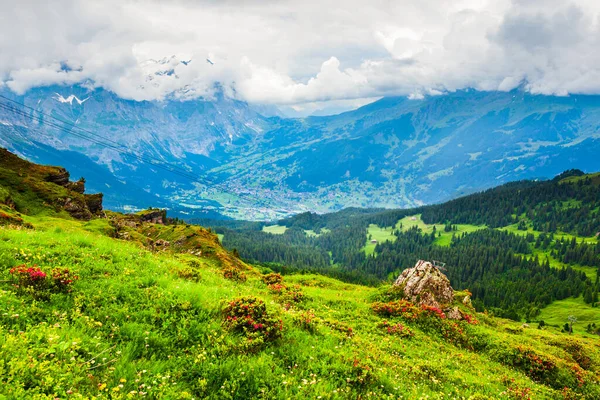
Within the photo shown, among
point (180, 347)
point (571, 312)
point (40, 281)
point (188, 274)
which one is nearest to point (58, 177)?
point (188, 274)

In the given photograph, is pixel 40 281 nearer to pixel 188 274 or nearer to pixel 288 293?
pixel 188 274

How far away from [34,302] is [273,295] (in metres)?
14.2

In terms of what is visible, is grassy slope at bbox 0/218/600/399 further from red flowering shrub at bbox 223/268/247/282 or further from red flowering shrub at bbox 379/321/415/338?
red flowering shrub at bbox 223/268/247/282

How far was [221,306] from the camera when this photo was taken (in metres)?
12.7

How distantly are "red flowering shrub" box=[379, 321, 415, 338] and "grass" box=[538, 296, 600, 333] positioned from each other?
544 feet

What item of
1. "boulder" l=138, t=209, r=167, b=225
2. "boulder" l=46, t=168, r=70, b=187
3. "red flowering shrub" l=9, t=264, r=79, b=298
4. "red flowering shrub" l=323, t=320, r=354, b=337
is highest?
"boulder" l=46, t=168, r=70, b=187

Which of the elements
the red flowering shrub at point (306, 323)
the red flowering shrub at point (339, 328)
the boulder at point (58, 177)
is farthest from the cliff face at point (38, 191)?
the red flowering shrub at point (339, 328)

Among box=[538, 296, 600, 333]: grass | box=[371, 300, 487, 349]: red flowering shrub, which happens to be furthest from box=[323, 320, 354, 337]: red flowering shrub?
box=[538, 296, 600, 333]: grass

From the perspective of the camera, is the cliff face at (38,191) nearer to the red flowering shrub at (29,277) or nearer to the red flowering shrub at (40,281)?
the red flowering shrub at (29,277)

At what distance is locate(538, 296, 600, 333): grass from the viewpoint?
145000 millimetres

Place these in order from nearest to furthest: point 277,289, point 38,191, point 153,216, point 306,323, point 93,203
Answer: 1. point 306,323
2. point 277,289
3. point 38,191
4. point 93,203
5. point 153,216

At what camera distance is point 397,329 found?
1972cm

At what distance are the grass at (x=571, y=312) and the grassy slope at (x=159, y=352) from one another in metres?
173

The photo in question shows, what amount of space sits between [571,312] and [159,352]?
208 meters
